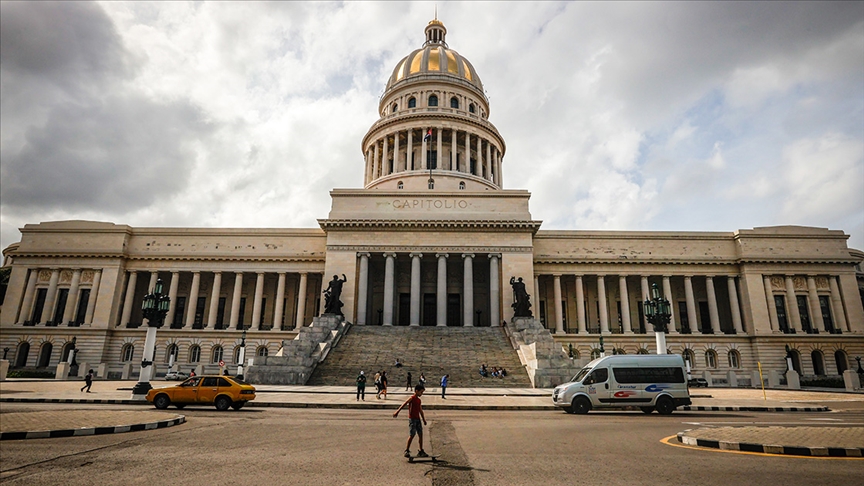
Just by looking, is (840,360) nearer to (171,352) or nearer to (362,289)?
(362,289)

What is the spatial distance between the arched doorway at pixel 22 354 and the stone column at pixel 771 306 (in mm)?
71457

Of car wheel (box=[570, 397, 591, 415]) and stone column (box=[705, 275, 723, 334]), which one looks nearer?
car wheel (box=[570, 397, 591, 415])

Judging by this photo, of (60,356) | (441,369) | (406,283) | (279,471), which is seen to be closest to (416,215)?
(406,283)

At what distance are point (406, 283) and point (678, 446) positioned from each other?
135 feet

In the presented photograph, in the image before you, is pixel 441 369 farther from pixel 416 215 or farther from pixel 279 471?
pixel 279 471

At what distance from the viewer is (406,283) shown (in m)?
51.1

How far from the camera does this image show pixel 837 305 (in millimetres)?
48125

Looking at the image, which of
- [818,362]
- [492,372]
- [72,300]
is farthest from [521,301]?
[72,300]

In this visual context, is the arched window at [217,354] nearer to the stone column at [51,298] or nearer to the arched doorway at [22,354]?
the stone column at [51,298]

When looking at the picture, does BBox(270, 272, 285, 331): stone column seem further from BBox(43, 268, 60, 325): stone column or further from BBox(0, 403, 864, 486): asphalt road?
BBox(0, 403, 864, 486): asphalt road

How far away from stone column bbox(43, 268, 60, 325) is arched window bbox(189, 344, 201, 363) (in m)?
13.5

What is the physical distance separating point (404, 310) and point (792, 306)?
37883 millimetres

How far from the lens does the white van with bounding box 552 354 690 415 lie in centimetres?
1858

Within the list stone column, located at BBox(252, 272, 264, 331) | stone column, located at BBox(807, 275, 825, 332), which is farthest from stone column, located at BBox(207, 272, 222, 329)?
stone column, located at BBox(807, 275, 825, 332)
